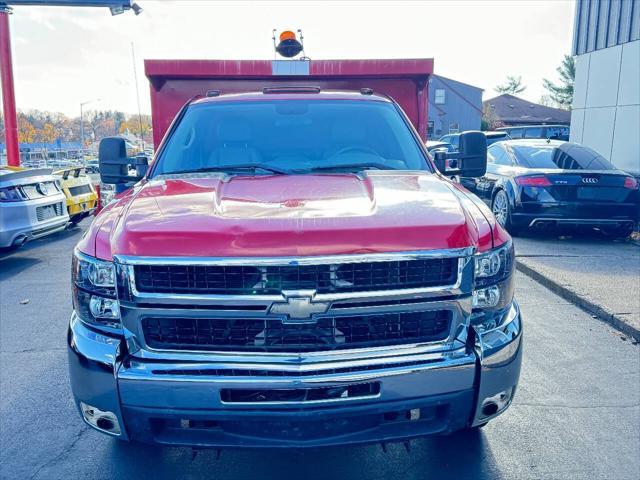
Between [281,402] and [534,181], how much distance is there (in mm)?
7237

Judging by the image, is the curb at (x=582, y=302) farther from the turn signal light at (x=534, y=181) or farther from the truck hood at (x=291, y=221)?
the truck hood at (x=291, y=221)

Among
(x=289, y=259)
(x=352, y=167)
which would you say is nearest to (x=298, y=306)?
(x=289, y=259)

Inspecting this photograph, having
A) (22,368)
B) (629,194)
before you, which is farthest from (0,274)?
(629,194)

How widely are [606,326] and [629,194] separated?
3.93 meters

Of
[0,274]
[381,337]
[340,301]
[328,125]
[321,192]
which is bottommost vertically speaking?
[0,274]

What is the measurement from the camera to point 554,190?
8477 mm

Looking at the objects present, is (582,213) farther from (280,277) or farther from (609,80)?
(280,277)

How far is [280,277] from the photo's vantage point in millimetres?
2320

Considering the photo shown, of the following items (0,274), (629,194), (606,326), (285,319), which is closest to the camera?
(285,319)

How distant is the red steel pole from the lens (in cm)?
1384

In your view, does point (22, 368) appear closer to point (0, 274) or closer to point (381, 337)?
point (381, 337)

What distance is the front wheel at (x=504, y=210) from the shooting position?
8922 millimetres

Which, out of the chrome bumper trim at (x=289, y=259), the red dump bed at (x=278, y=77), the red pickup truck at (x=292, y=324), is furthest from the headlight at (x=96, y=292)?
the red dump bed at (x=278, y=77)

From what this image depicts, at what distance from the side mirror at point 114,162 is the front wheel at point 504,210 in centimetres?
629
